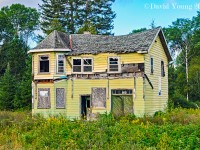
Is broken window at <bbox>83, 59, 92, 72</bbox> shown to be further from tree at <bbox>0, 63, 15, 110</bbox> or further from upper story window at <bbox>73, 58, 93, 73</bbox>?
tree at <bbox>0, 63, 15, 110</bbox>

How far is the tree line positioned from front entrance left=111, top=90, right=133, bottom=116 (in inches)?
781

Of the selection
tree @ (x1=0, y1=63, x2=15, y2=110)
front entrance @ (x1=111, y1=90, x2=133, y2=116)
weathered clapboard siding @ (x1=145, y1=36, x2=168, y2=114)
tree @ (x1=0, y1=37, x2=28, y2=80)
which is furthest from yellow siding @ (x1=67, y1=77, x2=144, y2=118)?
tree @ (x1=0, y1=37, x2=28, y2=80)

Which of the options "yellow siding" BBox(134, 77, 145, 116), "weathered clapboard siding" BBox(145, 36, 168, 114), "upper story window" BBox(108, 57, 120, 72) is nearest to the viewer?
"yellow siding" BBox(134, 77, 145, 116)

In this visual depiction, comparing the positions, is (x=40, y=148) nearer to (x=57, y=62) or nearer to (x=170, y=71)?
(x=57, y=62)

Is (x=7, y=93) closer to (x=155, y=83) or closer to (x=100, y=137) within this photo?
(x=155, y=83)

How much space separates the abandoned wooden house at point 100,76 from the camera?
93.1 ft

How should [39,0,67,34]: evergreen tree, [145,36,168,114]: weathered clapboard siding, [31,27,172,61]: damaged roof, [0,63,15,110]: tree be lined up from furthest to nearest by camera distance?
[39,0,67,34]: evergreen tree, [0,63,15,110]: tree, [31,27,172,61]: damaged roof, [145,36,168,114]: weathered clapboard siding

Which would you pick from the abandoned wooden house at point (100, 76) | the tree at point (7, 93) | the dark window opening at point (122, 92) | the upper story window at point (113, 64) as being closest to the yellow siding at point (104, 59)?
the abandoned wooden house at point (100, 76)

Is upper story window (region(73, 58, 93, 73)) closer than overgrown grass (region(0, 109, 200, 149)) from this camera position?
No

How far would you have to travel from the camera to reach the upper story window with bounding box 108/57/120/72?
2925 centimetres

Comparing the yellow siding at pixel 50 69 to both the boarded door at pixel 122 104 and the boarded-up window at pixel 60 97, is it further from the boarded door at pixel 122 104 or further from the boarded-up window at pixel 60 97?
the boarded door at pixel 122 104

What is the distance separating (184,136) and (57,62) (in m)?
17.6

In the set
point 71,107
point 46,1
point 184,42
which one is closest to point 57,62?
point 71,107

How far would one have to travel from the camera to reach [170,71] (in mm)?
50938
